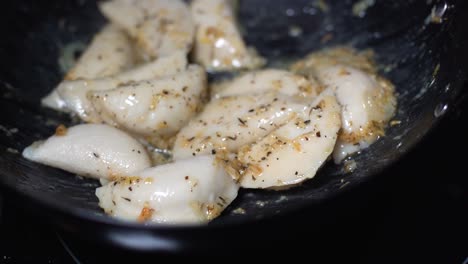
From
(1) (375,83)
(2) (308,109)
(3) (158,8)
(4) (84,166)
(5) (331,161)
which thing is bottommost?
(4) (84,166)

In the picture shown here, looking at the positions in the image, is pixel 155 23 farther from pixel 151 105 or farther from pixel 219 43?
pixel 151 105

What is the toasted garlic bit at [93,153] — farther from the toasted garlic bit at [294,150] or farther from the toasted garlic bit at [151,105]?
the toasted garlic bit at [294,150]

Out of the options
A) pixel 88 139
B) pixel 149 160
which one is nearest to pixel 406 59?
pixel 149 160

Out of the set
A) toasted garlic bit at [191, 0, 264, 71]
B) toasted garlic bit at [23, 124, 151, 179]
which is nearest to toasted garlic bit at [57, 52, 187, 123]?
toasted garlic bit at [23, 124, 151, 179]

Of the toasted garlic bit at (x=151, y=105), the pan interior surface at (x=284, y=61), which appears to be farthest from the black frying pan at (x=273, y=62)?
the toasted garlic bit at (x=151, y=105)

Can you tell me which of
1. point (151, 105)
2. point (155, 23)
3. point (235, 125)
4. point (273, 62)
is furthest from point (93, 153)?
point (273, 62)

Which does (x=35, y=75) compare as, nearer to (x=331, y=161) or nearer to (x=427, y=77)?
(x=331, y=161)

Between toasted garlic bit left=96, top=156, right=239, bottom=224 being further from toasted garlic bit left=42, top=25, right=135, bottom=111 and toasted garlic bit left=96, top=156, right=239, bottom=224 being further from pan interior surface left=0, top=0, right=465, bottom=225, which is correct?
toasted garlic bit left=42, top=25, right=135, bottom=111
